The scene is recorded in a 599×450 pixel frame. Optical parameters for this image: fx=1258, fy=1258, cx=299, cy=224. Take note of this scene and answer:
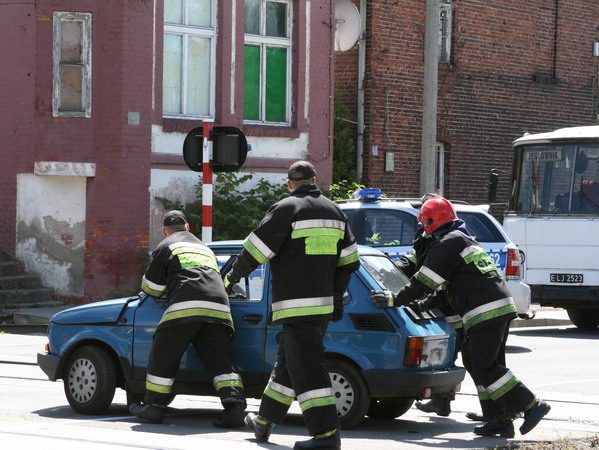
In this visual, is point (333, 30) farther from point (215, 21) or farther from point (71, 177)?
point (71, 177)

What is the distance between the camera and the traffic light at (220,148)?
48.7 feet

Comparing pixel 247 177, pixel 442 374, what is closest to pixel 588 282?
pixel 247 177

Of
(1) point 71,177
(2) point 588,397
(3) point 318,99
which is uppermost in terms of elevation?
(3) point 318,99

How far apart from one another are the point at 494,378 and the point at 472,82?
18.2 m

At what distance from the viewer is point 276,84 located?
2209cm

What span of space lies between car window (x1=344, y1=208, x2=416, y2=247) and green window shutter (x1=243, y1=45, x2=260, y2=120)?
6.28 meters

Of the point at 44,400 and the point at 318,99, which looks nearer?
the point at 44,400

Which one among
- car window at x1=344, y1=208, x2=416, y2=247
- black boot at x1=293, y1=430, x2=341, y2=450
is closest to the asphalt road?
black boot at x1=293, y1=430, x2=341, y2=450

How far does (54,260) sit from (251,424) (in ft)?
37.8

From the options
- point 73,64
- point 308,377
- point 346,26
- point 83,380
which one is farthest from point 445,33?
point 308,377

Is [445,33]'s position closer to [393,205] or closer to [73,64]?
[73,64]

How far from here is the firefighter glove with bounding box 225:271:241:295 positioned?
29.4ft

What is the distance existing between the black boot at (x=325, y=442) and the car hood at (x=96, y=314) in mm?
2652

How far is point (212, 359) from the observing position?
9.82 m
